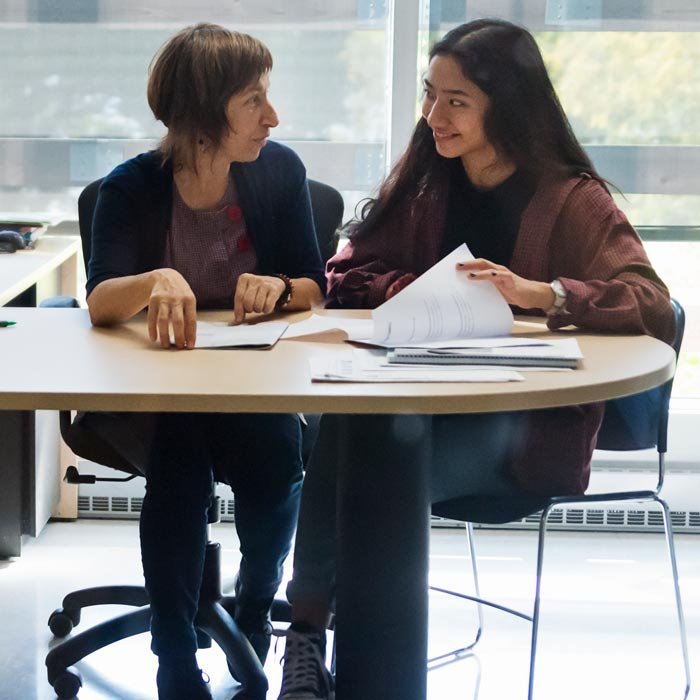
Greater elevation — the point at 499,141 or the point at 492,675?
the point at 499,141

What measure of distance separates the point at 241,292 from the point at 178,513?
1.23 ft

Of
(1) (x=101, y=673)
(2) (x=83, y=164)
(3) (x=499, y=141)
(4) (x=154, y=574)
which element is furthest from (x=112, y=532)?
(3) (x=499, y=141)

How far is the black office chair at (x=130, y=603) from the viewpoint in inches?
81.2

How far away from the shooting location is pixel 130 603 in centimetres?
233

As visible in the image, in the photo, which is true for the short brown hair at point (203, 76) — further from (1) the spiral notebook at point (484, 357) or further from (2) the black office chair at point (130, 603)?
(1) the spiral notebook at point (484, 357)

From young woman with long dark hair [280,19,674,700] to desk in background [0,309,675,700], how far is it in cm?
11

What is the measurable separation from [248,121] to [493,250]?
512mm

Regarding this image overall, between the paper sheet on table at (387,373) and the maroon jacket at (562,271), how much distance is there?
1.10ft

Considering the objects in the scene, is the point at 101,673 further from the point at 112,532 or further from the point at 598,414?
A: the point at 598,414

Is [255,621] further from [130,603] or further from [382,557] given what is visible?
[382,557]

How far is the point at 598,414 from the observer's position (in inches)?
73.4

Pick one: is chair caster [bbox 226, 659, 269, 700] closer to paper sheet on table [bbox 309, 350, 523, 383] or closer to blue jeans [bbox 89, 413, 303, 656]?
blue jeans [bbox 89, 413, 303, 656]

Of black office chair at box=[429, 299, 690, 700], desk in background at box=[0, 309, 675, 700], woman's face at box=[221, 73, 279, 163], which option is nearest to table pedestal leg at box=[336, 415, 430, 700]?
desk in background at box=[0, 309, 675, 700]

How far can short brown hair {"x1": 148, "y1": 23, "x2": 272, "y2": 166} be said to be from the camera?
6.77 feet
